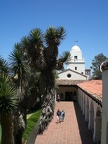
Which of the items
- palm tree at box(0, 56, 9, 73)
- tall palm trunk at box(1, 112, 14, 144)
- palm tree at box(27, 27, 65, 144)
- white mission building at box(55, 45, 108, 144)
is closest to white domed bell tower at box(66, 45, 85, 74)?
white mission building at box(55, 45, 108, 144)

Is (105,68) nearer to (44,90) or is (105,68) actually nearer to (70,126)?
(44,90)

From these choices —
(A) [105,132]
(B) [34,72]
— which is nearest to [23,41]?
(B) [34,72]

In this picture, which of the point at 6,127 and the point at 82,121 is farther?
the point at 82,121

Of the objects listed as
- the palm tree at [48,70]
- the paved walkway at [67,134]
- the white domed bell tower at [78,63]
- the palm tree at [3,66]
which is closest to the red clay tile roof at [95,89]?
the palm tree at [48,70]

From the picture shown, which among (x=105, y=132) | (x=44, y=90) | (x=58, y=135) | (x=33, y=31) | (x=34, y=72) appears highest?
(x=33, y=31)

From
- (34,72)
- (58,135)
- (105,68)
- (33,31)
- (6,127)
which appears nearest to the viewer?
(6,127)

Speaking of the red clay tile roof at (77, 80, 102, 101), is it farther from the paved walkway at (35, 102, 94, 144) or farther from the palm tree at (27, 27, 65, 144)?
the paved walkway at (35, 102, 94, 144)

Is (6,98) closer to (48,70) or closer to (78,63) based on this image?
(48,70)

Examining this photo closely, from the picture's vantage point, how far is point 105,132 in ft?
37.0

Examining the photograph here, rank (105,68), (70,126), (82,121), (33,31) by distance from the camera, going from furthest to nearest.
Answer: (82,121) < (70,126) < (33,31) < (105,68)

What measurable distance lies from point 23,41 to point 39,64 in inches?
52.5

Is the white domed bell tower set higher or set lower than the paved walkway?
higher

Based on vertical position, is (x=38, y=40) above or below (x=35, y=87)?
above

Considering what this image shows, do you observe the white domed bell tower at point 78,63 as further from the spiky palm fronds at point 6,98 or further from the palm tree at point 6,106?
the spiky palm fronds at point 6,98
